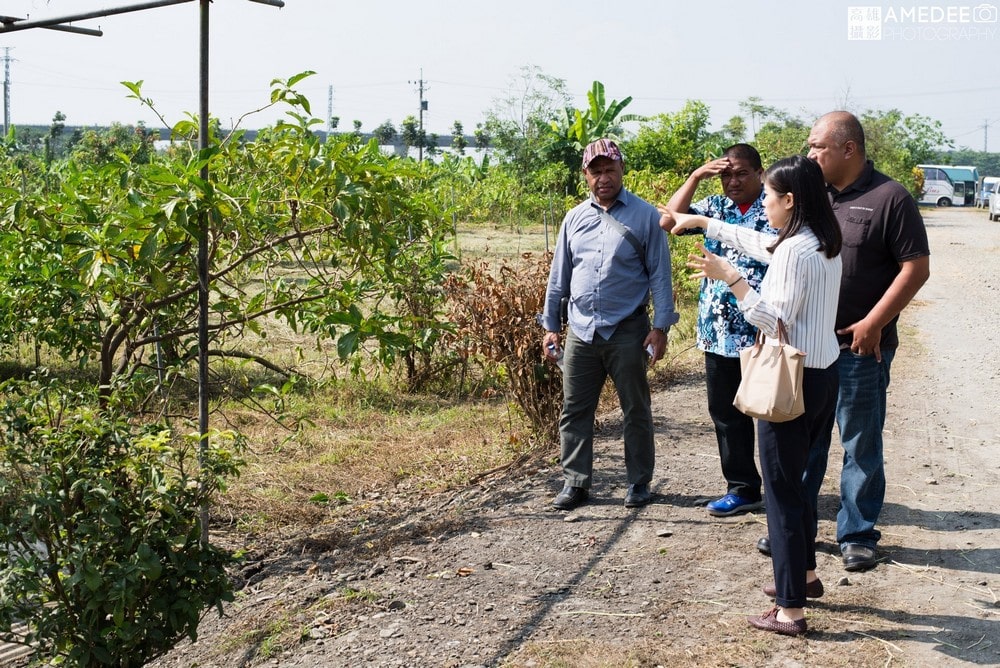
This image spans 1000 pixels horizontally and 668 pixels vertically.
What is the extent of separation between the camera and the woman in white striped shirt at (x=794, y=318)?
11.1 ft

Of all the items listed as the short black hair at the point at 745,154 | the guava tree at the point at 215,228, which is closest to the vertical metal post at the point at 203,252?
the guava tree at the point at 215,228

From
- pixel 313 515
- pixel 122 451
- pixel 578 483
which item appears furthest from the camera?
pixel 313 515

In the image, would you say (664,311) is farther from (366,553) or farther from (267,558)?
(267,558)

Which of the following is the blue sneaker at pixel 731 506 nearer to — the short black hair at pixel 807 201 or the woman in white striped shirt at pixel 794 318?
the woman in white striped shirt at pixel 794 318

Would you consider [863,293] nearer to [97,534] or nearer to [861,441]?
[861,441]

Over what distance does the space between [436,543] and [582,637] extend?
128 centimetres

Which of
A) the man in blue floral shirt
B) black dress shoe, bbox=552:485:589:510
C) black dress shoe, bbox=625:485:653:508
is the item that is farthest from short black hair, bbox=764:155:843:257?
black dress shoe, bbox=552:485:589:510

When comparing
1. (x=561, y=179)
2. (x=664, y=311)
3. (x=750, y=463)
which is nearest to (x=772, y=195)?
(x=664, y=311)

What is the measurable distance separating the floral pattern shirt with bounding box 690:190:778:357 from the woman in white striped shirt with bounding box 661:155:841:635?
1024 mm

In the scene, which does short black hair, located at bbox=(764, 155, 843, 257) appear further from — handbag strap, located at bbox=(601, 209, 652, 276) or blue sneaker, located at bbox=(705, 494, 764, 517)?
blue sneaker, located at bbox=(705, 494, 764, 517)

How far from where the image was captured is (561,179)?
94.9 ft

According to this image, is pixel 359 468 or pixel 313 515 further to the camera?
pixel 359 468

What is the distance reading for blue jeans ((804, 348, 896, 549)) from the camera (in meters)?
4.20

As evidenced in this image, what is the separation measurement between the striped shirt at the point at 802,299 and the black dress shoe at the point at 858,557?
3.60 ft
